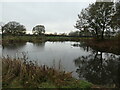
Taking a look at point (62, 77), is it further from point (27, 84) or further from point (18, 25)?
point (18, 25)

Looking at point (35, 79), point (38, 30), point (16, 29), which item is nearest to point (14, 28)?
point (16, 29)

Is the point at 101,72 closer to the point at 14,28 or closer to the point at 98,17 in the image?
the point at 98,17

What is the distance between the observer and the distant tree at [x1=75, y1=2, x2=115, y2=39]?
1734 cm

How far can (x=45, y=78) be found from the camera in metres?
3.60

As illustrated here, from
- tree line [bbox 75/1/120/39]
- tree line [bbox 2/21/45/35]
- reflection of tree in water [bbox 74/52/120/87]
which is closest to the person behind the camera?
reflection of tree in water [bbox 74/52/120/87]

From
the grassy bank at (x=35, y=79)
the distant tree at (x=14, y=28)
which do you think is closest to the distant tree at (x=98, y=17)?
the distant tree at (x=14, y=28)

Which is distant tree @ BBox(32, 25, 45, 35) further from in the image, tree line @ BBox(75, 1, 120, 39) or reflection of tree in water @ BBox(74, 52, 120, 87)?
reflection of tree in water @ BBox(74, 52, 120, 87)

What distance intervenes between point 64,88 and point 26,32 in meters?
30.0

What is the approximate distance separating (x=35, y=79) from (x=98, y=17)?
15977 mm

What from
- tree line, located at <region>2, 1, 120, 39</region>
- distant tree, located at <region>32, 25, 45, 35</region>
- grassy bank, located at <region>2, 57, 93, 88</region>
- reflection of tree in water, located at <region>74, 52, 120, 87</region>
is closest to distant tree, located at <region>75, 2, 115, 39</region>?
tree line, located at <region>2, 1, 120, 39</region>

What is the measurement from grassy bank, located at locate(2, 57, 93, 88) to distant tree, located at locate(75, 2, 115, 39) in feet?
49.5

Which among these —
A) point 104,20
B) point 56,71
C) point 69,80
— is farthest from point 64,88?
point 104,20

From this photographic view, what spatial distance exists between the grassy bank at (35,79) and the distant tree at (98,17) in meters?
15.1

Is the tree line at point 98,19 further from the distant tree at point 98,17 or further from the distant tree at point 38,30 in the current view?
the distant tree at point 38,30
